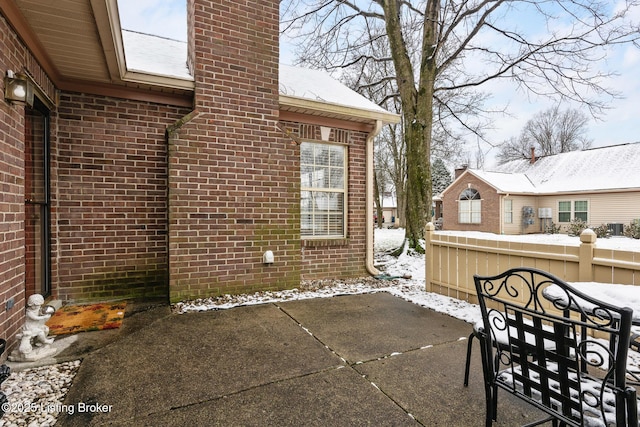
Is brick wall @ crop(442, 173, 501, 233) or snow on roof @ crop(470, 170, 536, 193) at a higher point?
snow on roof @ crop(470, 170, 536, 193)

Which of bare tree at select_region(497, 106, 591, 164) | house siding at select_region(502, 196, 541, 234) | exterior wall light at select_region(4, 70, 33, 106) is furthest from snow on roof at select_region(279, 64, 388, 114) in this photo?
bare tree at select_region(497, 106, 591, 164)

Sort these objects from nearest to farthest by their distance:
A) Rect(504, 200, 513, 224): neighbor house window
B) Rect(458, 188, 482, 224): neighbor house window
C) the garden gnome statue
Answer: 1. the garden gnome statue
2. Rect(504, 200, 513, 224): neighbor house window
3. Rect(458, 188, 482, 224): neighbor house window

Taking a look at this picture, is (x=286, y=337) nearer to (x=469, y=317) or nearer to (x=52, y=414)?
(x=52, y=414)

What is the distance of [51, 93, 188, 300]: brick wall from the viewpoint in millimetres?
3912

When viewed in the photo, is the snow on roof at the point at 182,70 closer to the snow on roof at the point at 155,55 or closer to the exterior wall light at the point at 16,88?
the snow on roof at the point at 155,55

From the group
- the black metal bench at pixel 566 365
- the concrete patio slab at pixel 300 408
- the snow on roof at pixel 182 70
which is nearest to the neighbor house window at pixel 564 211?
the snow on roof at pixel 182 70

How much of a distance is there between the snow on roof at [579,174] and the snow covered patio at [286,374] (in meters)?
17.1

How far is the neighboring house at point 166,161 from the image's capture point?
12.0 feet

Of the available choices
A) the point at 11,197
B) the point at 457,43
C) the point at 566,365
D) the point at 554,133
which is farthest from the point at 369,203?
the point at 554,133

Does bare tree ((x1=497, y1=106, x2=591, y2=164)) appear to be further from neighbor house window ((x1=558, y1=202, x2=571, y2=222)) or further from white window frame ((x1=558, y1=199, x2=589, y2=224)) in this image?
white window frame ((x1=558, y1=199, x2=589, y2=224))

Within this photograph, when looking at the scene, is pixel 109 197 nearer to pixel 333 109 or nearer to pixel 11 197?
pixel 11 197

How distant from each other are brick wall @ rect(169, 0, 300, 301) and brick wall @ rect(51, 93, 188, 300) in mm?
462

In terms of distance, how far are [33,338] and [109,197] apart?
1.94 m

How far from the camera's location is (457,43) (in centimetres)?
955
